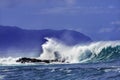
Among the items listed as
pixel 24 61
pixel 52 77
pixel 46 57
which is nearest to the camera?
pixel 52 77

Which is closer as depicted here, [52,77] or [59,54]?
[52,77]

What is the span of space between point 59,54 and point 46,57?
10.3 feet

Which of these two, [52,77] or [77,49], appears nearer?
[52,77]

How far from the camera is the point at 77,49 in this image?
4446 inches

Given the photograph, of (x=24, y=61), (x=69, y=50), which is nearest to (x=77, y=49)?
(x=69, y=50)

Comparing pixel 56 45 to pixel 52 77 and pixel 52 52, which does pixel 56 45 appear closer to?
pixel 52 52

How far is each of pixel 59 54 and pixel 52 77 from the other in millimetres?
55916

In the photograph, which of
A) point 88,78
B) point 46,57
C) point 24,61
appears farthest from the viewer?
point 46,57

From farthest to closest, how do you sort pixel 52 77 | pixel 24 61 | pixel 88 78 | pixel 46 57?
pixel 46 57 → pixel 24 61 → pixel 52 77 → pixel 88 78

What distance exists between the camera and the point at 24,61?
98.7m

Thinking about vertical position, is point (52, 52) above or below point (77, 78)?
above

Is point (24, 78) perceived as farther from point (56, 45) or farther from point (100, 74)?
point (56, 45)

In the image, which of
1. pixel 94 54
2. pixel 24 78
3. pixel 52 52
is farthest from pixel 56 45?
pixel 24 78

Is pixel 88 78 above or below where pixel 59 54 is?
below
